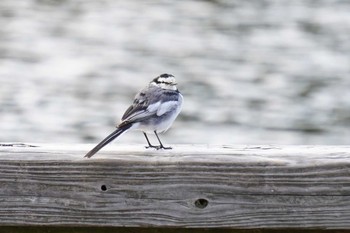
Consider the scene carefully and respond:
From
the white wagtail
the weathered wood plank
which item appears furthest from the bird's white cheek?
the weathered wood plank

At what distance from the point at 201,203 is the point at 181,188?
80mm

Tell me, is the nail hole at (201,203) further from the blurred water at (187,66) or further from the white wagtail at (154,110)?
the blurred water at (187,66)

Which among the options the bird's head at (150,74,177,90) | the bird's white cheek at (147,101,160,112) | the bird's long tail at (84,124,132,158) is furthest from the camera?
the bird's head at (150,74,177,90)

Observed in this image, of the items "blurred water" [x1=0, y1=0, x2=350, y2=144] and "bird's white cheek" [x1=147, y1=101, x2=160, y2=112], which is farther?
"blurred water" [x1=0, y1=0, x2=350, y2=144]

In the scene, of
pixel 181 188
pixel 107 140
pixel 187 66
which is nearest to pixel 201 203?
pixel 181 188

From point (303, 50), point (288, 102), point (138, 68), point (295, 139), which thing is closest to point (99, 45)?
point (138, 68)

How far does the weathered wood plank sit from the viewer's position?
3.12 m

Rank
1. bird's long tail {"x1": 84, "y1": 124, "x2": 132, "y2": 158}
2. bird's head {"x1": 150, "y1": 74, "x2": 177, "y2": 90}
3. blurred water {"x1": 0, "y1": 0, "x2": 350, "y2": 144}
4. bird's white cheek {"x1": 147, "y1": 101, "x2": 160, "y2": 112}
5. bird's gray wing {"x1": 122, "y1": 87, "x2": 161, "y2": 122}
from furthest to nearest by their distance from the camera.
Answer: blurred water {"x1": 0, "y1": 0, "x2": 350, "y2": 144}, bird's head {"x1": 150, "y1": 74, "x2": 177, "y2": 90}, bird's white cheek {"x1": 147, "y1": 101, "x2": 160, "y2": 112}, bird's gray wing {"x1": 122, "y1": 87, "x2": 161, "y2": 122}, bird's long tail {"x1": 84, "y1": 124, "x2": 132, "y2": 158}

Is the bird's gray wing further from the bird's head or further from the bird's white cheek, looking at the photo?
the bird's head

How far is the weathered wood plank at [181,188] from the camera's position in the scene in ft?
10.2

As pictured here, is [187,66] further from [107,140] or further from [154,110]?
[107,140]

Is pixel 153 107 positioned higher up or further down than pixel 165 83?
further down

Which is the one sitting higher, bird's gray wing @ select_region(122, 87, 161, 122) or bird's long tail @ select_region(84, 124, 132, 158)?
bird's gray wing @ select_region(122, 87, 161, 122)

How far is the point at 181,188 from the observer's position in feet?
10.3
